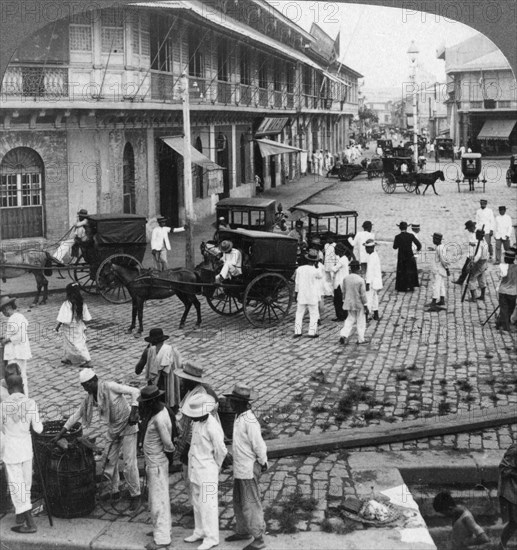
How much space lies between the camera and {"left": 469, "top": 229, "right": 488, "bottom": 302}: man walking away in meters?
14.7

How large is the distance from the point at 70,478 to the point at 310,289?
6.50 metres

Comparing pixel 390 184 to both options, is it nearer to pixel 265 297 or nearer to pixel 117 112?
pixel 117 112

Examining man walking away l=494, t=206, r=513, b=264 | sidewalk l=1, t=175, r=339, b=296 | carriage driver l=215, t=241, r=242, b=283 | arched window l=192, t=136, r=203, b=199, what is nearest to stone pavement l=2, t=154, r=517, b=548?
sidewalk l=1, t=175, r=339, b=296

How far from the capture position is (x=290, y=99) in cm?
3847

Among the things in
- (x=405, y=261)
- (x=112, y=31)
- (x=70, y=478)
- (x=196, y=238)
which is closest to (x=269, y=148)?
(x=196, y=238)

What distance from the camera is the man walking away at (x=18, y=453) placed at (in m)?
6.75

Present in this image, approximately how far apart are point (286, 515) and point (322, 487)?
0.67 meters

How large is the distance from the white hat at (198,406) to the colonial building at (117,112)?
11.7 meters

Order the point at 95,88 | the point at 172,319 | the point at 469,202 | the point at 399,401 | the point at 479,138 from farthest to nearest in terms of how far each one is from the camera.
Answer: the point at 479,138 → the point at 469,202 → the point at 95,88 → the point at 172,319 → the point at 399,401

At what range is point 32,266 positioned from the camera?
14359 millimetres

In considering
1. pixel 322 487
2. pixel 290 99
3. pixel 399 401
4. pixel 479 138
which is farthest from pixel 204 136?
pixel 479 138

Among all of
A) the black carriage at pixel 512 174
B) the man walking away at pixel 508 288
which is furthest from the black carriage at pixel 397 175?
the man walking away at pixel 508 288

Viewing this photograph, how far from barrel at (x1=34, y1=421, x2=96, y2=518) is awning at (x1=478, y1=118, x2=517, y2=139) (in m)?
43.4

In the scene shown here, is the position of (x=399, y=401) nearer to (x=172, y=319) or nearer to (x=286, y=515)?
(x=286, y=515)
